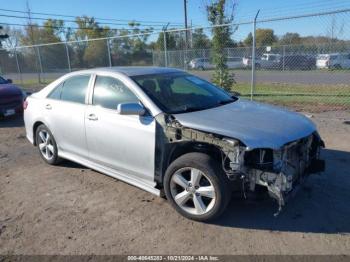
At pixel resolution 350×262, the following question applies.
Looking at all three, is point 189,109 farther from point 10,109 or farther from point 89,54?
point 89,54

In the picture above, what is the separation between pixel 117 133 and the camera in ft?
13.7

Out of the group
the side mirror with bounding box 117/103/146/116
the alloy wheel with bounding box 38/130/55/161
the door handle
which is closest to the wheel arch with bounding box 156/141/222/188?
the side mirror with bounding box 117/103/146/116

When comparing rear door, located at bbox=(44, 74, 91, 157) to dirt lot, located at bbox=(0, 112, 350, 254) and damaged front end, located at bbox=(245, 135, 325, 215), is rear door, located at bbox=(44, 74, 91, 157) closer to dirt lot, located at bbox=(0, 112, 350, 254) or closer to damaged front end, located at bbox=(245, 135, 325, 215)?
dirt lot, located at bbox=(0, 112, 350, 254)

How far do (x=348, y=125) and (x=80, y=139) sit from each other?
5.76m

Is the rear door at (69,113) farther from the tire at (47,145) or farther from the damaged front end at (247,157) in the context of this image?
the damaged front end at (247,157)

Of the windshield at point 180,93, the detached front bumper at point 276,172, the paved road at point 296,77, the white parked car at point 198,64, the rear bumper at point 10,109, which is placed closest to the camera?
the detached front bumper at point 276,172

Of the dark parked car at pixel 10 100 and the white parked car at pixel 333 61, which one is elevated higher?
the white parked car at pixel 333 61

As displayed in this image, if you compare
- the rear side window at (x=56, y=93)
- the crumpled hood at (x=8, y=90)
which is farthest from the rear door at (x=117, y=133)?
the crumpled hood at (x=8, y=90)

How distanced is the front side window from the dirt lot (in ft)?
3.88

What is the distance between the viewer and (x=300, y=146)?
3.71 meters

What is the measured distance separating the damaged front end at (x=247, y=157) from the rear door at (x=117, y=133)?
0.58ft

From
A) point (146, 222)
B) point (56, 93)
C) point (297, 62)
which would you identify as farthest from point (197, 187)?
point (297, 62)

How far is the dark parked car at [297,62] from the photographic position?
15.9m

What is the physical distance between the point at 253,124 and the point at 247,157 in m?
0.40
